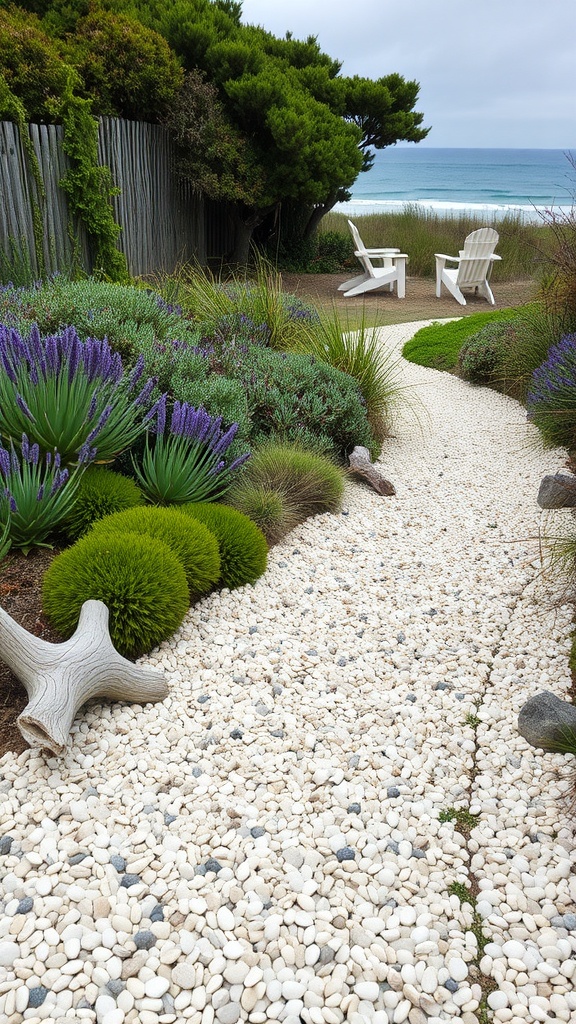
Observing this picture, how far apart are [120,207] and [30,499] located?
814 centimetres

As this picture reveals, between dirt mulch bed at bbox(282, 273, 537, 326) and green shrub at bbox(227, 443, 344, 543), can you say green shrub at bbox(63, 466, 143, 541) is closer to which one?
green shrub at bbox(227, 443, 344, 543)

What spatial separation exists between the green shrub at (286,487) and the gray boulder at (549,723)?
186 cm

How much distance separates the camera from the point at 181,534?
3127 mm

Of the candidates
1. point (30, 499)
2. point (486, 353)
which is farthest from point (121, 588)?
point (486, 353)

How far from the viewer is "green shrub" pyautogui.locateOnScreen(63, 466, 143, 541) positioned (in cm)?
330

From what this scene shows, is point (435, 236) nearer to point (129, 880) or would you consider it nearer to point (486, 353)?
point (486, 353)

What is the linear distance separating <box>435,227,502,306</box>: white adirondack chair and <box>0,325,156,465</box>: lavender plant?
10242 mm

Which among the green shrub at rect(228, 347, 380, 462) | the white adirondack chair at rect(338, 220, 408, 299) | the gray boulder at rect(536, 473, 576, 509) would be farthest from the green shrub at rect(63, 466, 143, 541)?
the white adirondack chair at rect(338, 220, 408, 299)

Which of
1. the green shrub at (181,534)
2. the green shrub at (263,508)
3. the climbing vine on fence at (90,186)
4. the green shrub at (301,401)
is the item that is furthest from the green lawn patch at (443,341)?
the green shrub at (181,534)

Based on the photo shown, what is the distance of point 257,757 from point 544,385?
4.38 meters

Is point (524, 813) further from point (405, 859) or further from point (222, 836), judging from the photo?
point (222, 836)

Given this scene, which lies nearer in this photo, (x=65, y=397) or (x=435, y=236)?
(x=65, y=397)

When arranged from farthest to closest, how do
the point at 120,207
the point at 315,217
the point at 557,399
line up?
the point at 315,217 → the point at 120,207 → the point at 557,399

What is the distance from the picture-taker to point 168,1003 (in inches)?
64.3
